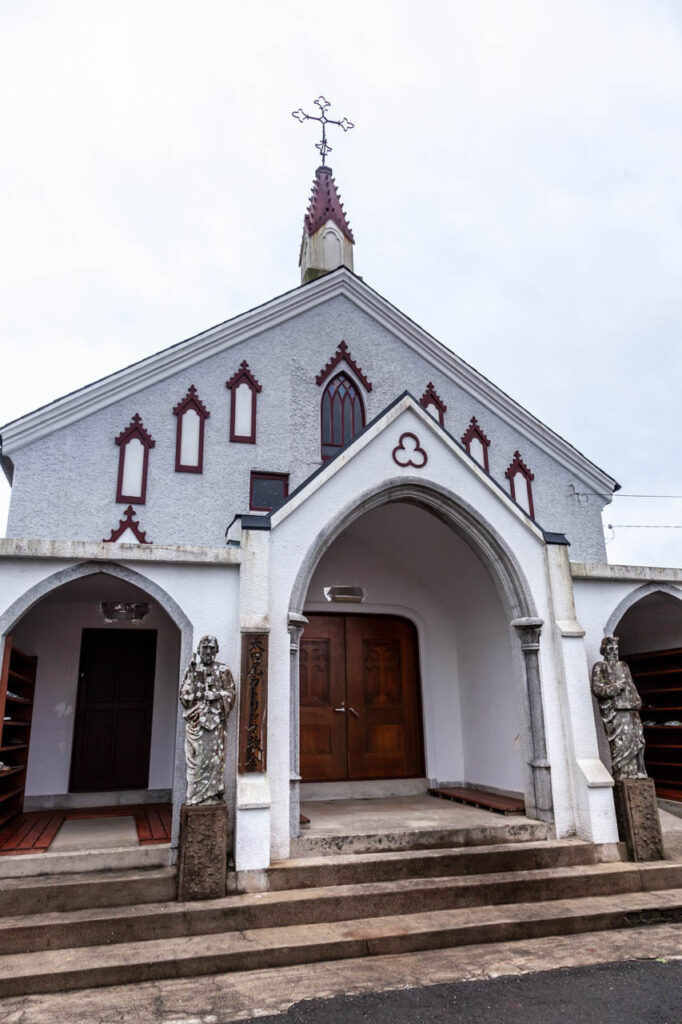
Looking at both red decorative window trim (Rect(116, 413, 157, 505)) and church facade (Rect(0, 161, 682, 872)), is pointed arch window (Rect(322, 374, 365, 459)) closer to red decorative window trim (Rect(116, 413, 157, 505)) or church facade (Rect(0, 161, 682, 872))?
church facade (Rect(0, 161, 682, 872))

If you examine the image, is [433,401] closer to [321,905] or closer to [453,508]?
[453,508]

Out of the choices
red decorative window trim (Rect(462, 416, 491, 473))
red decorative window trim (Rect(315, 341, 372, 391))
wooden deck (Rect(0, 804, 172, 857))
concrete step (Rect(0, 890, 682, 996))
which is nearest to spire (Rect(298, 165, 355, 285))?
red decorative window trim (Rect(315, 341, 372, 391))

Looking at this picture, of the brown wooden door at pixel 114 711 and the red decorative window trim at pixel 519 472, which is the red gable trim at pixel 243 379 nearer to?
the brown wooden door at pixel 114 711

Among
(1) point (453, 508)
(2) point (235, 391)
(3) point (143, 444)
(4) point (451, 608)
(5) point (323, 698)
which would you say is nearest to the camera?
(1) point (453, 508)

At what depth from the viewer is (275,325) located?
11852mm

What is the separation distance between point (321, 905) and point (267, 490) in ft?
21.0

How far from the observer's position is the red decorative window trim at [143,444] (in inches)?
400

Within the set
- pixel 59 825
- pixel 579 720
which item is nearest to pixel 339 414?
pixel 579 720

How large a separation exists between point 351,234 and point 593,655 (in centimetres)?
1165

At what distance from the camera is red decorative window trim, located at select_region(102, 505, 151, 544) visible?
992 centimetres

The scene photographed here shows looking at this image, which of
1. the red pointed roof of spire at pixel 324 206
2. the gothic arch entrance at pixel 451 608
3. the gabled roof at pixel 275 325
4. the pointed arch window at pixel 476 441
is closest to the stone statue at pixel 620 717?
the gothic arch entrance at pixel 451 608

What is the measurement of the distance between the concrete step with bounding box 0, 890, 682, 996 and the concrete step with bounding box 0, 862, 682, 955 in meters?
0.07

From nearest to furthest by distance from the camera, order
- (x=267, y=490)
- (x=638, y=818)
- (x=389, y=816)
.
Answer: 1. (x=638, y=818)
2. (x=389, y=816)
3. (x=267, y=490)

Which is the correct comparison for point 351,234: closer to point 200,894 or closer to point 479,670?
point 479,670
